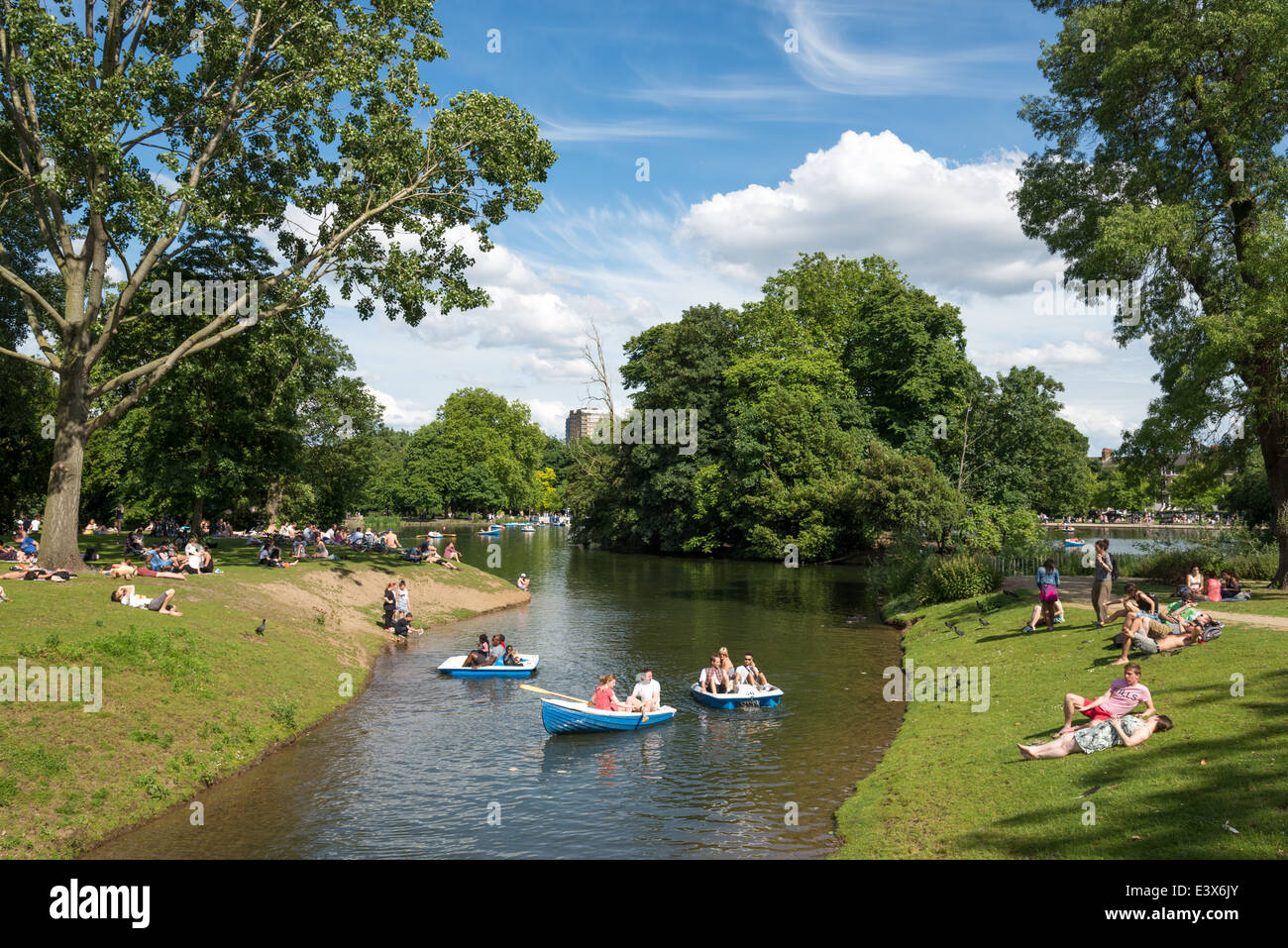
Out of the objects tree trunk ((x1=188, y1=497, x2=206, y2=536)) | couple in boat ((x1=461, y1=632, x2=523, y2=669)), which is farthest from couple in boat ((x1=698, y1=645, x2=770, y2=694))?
tree trunk ((x1=188, y1=497, x2=206, y2=536))

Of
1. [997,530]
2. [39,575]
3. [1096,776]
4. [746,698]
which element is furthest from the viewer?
[997,530]

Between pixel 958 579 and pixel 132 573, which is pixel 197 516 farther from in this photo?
pixel 958 579

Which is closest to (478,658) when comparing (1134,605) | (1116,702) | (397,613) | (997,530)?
(397,613)

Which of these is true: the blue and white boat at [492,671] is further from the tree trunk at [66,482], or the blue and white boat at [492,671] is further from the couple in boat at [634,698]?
the tree trunk at [66,482]

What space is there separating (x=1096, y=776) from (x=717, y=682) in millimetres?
13088

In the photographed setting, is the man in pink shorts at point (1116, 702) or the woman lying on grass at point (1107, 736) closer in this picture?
the woman lying on grass at point (1107, 736)

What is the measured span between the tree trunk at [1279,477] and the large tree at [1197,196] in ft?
0.15

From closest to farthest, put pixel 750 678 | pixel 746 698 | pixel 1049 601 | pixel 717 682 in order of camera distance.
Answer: pixel 746 698, pixel 717 682, pixel 750 678, pixel 1049 601

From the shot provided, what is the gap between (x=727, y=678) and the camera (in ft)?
83.3

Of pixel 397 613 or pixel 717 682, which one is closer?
pixel 717 682

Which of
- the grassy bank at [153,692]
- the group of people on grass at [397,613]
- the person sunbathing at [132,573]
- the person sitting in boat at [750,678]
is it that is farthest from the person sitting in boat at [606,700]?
the person sunbathing at [132,573]

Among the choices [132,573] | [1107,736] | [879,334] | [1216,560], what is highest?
[879,334]

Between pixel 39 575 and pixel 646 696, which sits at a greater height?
pixel 39 575

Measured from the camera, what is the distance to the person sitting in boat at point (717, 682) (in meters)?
25.2
